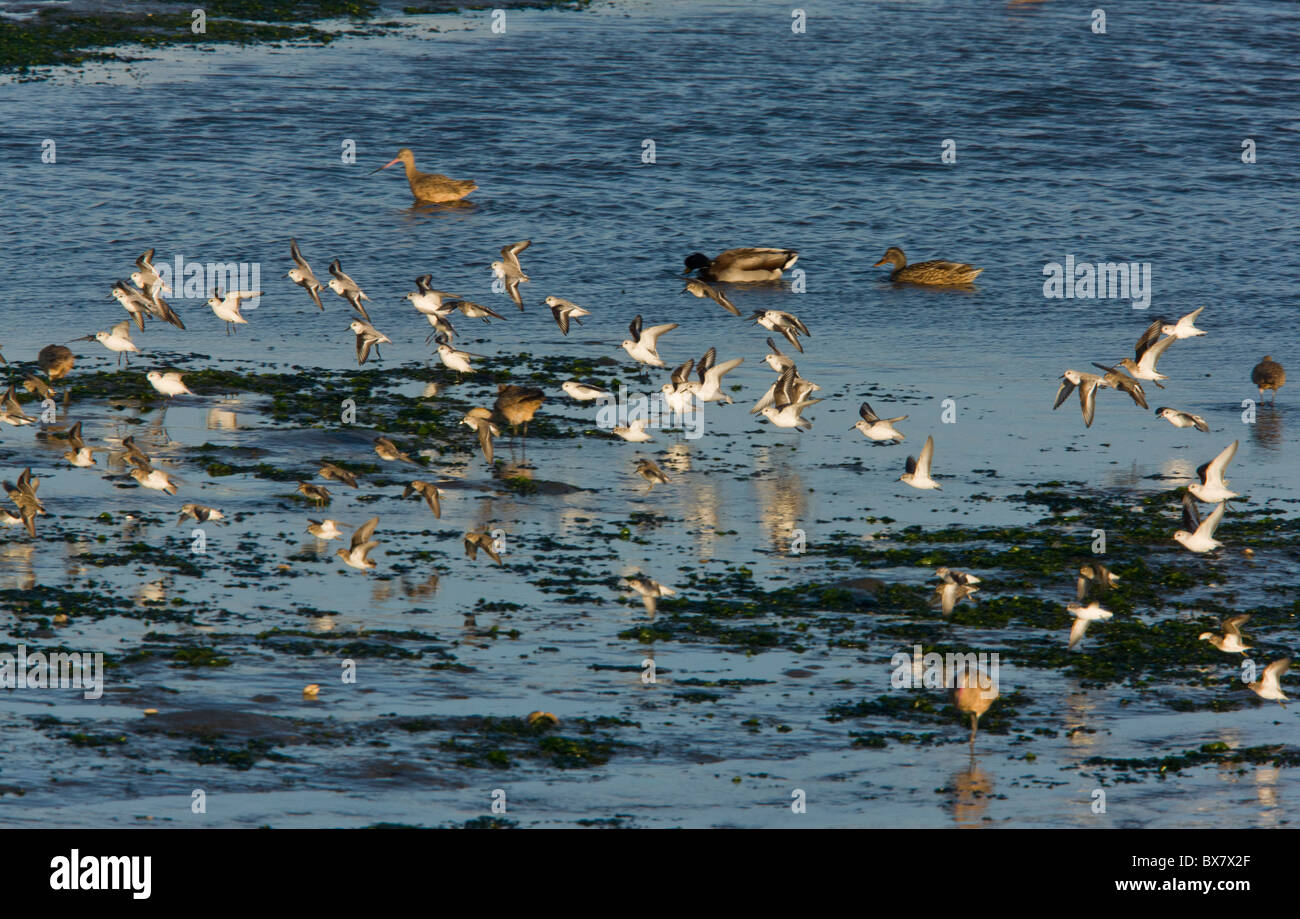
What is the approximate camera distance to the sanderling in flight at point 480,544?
1617cm

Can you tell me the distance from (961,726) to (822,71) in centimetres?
3281

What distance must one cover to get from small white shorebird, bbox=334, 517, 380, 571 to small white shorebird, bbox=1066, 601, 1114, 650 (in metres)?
6.06

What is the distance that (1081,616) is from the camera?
14.9 m

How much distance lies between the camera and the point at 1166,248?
1267 inches

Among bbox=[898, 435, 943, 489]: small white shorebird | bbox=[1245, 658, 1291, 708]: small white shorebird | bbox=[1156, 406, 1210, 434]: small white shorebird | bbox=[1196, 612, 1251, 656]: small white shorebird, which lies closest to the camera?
bbox=[1245, 658, 1291, 708]: small white shorebird

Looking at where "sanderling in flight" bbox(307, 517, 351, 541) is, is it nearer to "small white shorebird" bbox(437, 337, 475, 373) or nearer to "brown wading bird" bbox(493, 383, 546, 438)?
"brown wading bird" bbox(493, 383, 546, 438)

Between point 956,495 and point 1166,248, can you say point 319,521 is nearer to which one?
point 956,495

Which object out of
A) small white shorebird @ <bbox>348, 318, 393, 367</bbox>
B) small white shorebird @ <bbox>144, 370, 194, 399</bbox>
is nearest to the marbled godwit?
small white shorebird @ <bbox>144, 370, 194, 399</bbox>

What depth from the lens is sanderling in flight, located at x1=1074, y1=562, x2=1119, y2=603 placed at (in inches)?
610

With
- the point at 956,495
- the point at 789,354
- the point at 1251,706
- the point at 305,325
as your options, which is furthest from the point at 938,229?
the point at 1251,706

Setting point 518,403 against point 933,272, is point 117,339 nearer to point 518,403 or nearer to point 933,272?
point 518,403

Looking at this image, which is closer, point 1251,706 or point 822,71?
point 1251,706

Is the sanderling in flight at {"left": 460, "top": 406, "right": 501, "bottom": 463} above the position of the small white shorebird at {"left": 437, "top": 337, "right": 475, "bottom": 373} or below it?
below

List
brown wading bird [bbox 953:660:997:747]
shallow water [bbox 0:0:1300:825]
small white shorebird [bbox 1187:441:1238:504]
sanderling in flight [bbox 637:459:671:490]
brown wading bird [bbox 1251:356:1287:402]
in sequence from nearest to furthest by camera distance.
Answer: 1. shallow water [bbox 0:0:1300:825]
2. brown wading bird [bbox 953:660:997:747]
3. small white shorebird [bbox 1187:441:1238:504]
4. sanderling in flight [bbox 637:459:671:490]
5. brown wading bird [bbox 1251:356:1287:402]
